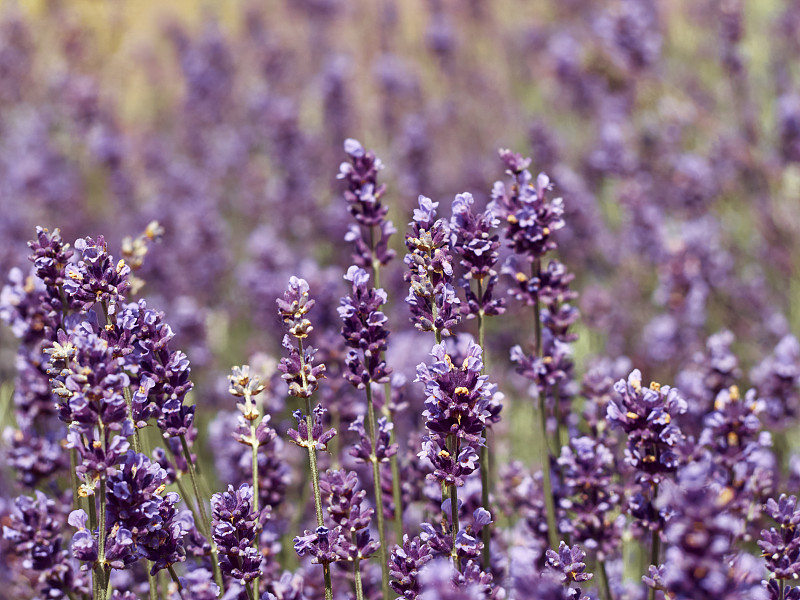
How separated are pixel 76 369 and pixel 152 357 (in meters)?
0.31

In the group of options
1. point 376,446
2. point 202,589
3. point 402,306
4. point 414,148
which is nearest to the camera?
point 202,589

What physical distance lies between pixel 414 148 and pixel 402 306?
5.51 feet

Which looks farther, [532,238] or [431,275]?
[532,238]

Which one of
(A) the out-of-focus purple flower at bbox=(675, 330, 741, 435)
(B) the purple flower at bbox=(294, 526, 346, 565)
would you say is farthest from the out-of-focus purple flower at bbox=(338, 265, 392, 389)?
(A) the out-of-focus purple flower at bbox=(675, 330, 741, 435)

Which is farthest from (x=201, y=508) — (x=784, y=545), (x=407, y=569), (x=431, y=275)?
(x=784, y=545)

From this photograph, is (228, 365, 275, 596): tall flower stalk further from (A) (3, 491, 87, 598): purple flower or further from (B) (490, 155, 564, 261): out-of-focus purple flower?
(B) (490, 155, 564, 261): out-of-focus purple flower

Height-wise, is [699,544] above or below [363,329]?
below

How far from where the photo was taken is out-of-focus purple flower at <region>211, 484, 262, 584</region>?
5.78 feet

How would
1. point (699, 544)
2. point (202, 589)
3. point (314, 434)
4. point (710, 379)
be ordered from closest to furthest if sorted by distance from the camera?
point (699, 544) < point (202, 589) < point (314, 434) < point (710, 379)

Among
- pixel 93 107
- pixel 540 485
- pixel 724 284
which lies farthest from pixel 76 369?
pixel 93 107

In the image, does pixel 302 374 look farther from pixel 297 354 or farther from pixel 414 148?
pixel 414 148

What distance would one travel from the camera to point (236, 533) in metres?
1.80

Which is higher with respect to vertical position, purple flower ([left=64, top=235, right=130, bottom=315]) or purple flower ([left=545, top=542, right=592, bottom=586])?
purple flower ([left=64, top=235, right=130, bottom=315])

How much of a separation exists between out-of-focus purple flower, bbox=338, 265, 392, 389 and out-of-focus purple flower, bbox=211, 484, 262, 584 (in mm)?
391
